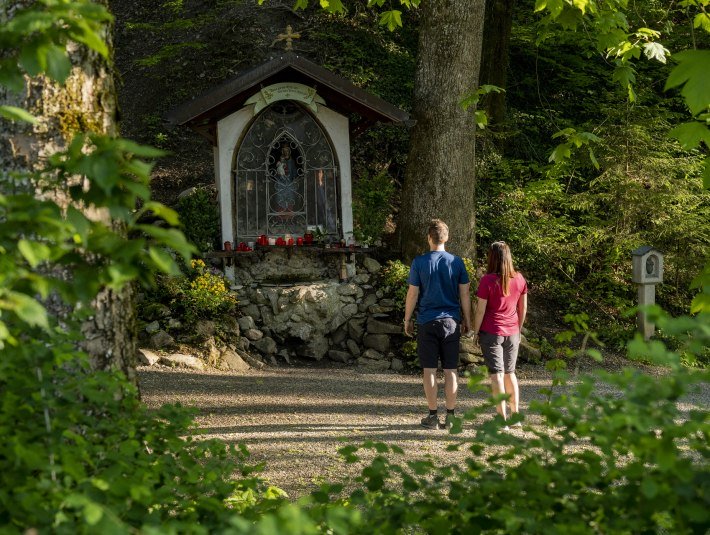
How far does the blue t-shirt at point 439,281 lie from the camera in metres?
7.90

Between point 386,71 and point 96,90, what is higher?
point 386,71

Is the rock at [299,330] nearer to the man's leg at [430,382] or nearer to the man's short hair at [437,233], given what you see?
the man's leg at [430,382]

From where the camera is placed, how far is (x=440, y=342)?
805 cm

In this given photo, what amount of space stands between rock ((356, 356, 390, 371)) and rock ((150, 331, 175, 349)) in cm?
240

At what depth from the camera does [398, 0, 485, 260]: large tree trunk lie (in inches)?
473

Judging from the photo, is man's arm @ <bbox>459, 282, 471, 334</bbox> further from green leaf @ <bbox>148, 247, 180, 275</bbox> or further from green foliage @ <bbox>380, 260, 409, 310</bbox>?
green leaf @ <bbox>148, 247, 180, 275</bbox>

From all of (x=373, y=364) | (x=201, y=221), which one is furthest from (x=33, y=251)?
(x=201, y=221)

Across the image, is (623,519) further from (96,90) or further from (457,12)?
(457,12)

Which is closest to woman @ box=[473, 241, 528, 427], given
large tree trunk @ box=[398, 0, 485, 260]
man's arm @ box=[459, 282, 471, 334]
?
man's arm @ box=[459, 282, 471, 334]

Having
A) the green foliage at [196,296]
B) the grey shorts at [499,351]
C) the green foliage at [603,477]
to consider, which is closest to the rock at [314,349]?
the green foliage at [196,296]

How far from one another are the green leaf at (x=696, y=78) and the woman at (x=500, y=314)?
421 cm

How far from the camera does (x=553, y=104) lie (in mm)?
18250

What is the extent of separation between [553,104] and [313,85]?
7.75 meters

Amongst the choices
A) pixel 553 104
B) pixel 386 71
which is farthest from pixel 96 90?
pixel 553 104
